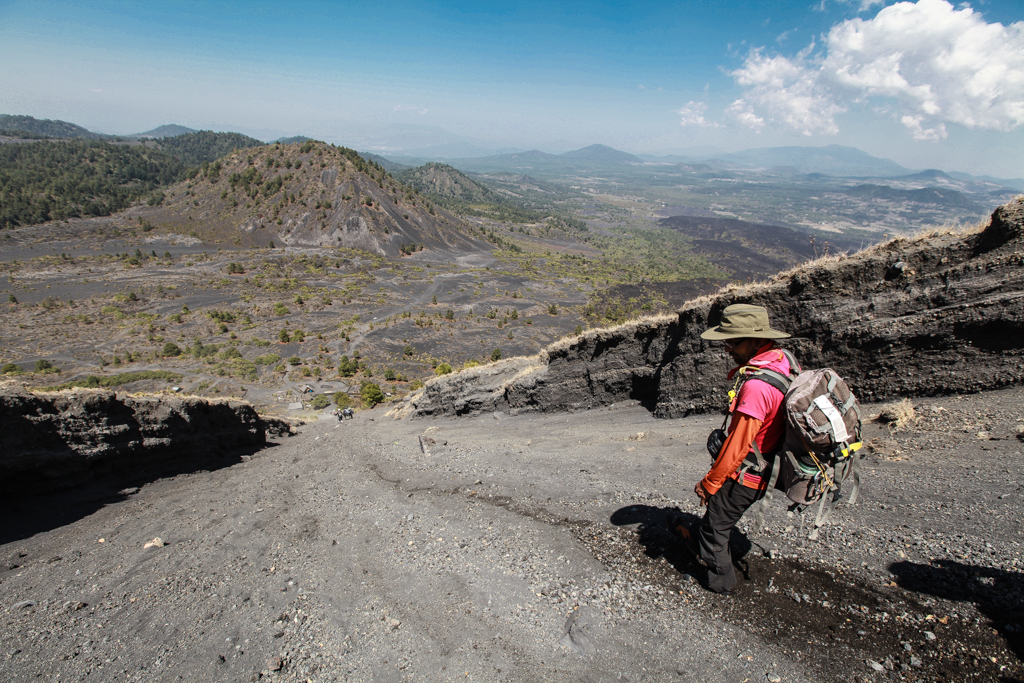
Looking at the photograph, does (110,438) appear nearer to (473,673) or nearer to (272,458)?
(272,458)

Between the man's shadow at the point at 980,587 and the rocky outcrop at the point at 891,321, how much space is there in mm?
5616

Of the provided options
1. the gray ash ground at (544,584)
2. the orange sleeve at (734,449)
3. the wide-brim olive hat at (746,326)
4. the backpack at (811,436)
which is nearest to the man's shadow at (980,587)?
the gray ash ground at (544,584)

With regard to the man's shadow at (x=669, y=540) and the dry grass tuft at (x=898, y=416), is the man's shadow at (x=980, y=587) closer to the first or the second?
the man's shadow at (x=669, y=540)

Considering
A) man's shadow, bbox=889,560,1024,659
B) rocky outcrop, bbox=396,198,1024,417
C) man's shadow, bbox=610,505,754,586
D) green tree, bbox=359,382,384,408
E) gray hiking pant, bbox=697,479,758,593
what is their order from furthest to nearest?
green tree, bbox=359,382,384,408
rocky outcrop, bbox=396,198,1024,417
man's shadow, bbox=610,505,754,586
gray hiking pant, bbox=697,479,758,593
man's shadow, bbox=889,560,1024,659

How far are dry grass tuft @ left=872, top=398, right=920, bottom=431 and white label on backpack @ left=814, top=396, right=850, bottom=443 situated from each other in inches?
185

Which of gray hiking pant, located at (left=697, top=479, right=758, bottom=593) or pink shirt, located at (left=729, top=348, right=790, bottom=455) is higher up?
pink shirt, located at (left=729, top=348, right=790, bottom=455)

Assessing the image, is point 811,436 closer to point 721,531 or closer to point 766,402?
point 766,402

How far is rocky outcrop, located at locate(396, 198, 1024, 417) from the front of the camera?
687cm

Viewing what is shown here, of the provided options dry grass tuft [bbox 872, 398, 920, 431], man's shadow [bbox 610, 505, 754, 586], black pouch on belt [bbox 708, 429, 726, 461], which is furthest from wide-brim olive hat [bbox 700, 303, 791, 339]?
dry grass tuft [bbox 872, 398, 920, 431]

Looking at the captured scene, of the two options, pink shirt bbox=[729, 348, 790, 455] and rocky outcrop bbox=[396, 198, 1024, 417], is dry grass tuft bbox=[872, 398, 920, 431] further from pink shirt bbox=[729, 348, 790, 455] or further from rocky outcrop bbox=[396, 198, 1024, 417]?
pink shirt bbox=[729, 348, 790, 455]

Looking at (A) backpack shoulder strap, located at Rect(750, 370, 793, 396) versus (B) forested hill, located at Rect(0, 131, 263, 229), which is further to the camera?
(B) forested hill, located at Rect(0, 131, 263, 229)

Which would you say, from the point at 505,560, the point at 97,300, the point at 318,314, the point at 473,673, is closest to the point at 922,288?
the point at 505,560

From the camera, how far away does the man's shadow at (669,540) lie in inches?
154

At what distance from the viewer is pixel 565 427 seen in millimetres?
11680
